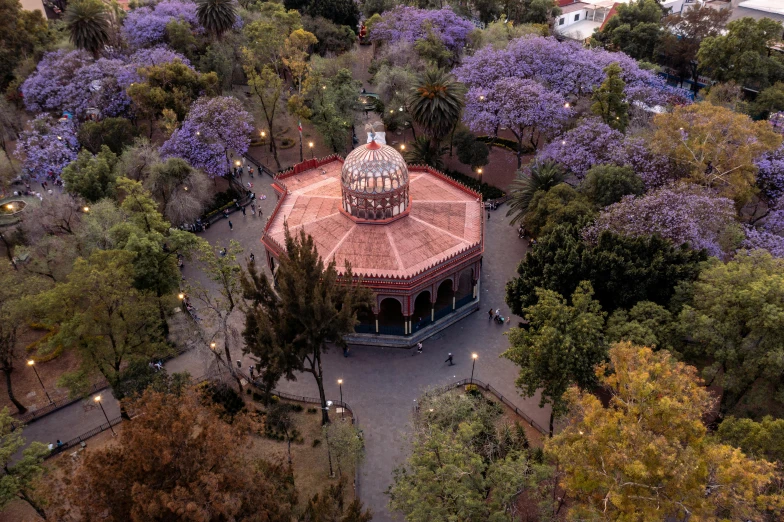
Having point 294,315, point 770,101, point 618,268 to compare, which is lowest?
point 294,315

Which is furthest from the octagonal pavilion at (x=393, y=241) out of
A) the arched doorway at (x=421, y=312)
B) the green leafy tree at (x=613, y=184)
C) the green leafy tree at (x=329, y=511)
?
the green leafy tree at (x=329, y=511)

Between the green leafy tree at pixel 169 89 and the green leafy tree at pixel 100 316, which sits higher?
the green leafy tree at pixel 169 89

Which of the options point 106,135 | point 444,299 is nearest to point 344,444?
point 444,299

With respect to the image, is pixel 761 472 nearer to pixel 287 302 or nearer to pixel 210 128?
pixel 287 302

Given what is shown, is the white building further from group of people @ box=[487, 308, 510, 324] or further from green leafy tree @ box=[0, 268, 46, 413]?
green leafy tree @ box=[0, 268, 46, 413]

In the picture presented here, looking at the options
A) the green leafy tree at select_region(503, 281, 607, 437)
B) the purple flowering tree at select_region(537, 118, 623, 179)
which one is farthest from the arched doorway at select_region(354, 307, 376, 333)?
the purple flowering tree at select_region(537, 118, 623, 179)

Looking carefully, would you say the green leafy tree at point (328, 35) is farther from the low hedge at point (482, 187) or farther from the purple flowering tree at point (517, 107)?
the low hedge at point (482, 187)

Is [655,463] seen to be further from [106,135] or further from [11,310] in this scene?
[106,135]
